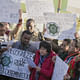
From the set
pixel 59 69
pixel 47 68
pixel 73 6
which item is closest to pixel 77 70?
pixel 59 69

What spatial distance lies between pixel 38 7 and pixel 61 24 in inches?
19.1

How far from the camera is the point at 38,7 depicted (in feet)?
11.7

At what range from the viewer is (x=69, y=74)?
336 centimetres

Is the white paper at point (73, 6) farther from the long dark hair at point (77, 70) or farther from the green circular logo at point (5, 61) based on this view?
the green circular logo at point (5, 61)

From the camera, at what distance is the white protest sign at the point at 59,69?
3172 millimetres

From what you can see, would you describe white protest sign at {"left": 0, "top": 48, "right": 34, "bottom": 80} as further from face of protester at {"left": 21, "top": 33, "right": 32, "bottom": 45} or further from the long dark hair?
the long dark hair

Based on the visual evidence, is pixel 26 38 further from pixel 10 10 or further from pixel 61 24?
pixel 61 24

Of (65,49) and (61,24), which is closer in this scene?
(61,24)

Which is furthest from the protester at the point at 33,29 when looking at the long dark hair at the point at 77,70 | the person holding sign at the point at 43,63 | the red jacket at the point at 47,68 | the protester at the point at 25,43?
the long dark hair at the point at 77,70

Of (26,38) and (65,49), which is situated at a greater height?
(26,38)

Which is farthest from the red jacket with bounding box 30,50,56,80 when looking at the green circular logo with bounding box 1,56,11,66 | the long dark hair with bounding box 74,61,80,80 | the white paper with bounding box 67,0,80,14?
the white paper with bounding box 67,0,80,14

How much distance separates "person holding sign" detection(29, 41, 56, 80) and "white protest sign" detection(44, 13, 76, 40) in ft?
Result: 0.91

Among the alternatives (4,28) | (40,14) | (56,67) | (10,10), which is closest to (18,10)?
(10,10)

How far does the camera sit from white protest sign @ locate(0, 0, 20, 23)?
3.51 metres
